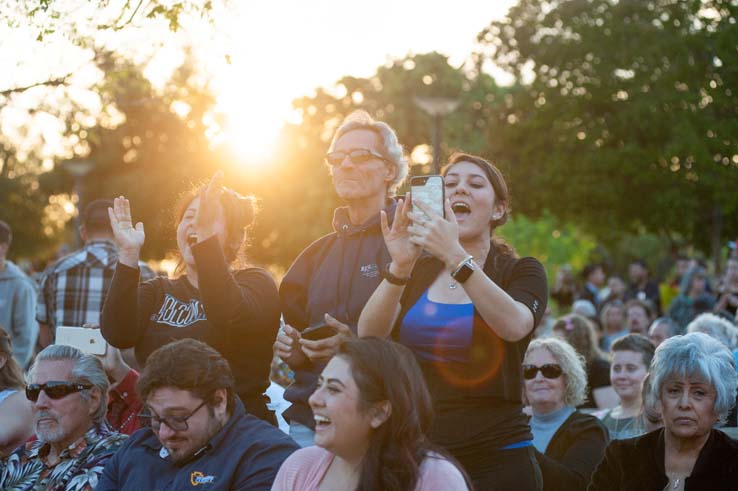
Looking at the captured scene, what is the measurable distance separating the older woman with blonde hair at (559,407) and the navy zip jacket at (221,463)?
7.18 ft

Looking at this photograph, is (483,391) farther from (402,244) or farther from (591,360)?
(591,360)

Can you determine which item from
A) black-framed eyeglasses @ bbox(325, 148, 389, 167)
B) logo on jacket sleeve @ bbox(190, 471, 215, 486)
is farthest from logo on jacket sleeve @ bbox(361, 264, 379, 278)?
logo on jacket sleeve @ bbox(190, 471, 215, 486)

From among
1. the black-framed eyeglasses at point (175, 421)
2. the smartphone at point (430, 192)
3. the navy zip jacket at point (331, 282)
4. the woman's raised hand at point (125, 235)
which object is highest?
the smartphone at point (430, 192)

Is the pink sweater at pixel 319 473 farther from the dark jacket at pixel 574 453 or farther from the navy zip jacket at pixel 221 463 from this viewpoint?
the dark jacket at pixel 574 453

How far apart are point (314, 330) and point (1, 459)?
2311 millimetres

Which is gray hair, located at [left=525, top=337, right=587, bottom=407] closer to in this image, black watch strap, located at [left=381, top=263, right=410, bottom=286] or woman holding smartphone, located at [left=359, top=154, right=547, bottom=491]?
woman holding smartphone, located at [left=359, top=154, right=547, bottom=491]

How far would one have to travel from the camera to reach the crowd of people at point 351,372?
11.8 ft

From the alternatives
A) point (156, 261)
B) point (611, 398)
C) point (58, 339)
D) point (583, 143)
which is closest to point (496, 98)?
point (583, 143)

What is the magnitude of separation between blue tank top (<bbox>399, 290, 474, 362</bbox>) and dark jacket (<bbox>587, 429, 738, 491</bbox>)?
3.30ft

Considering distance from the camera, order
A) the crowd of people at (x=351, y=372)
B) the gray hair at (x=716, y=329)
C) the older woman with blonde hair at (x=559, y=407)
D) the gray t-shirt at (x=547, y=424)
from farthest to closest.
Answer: the gray hair at (x=716, y=329) < the gray t-shirt at (x=547, y=424) < the older woman with blonde hair at (x=559, y=407) < the crowd of people at (x=351, y=372)

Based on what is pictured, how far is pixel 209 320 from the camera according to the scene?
4770 mm

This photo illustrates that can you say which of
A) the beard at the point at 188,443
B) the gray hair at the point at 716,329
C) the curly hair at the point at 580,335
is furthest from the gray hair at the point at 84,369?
the curly hair at the point at 580,335

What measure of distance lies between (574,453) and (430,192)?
8.77 feet

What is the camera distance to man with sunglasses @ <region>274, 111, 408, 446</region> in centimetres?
446
